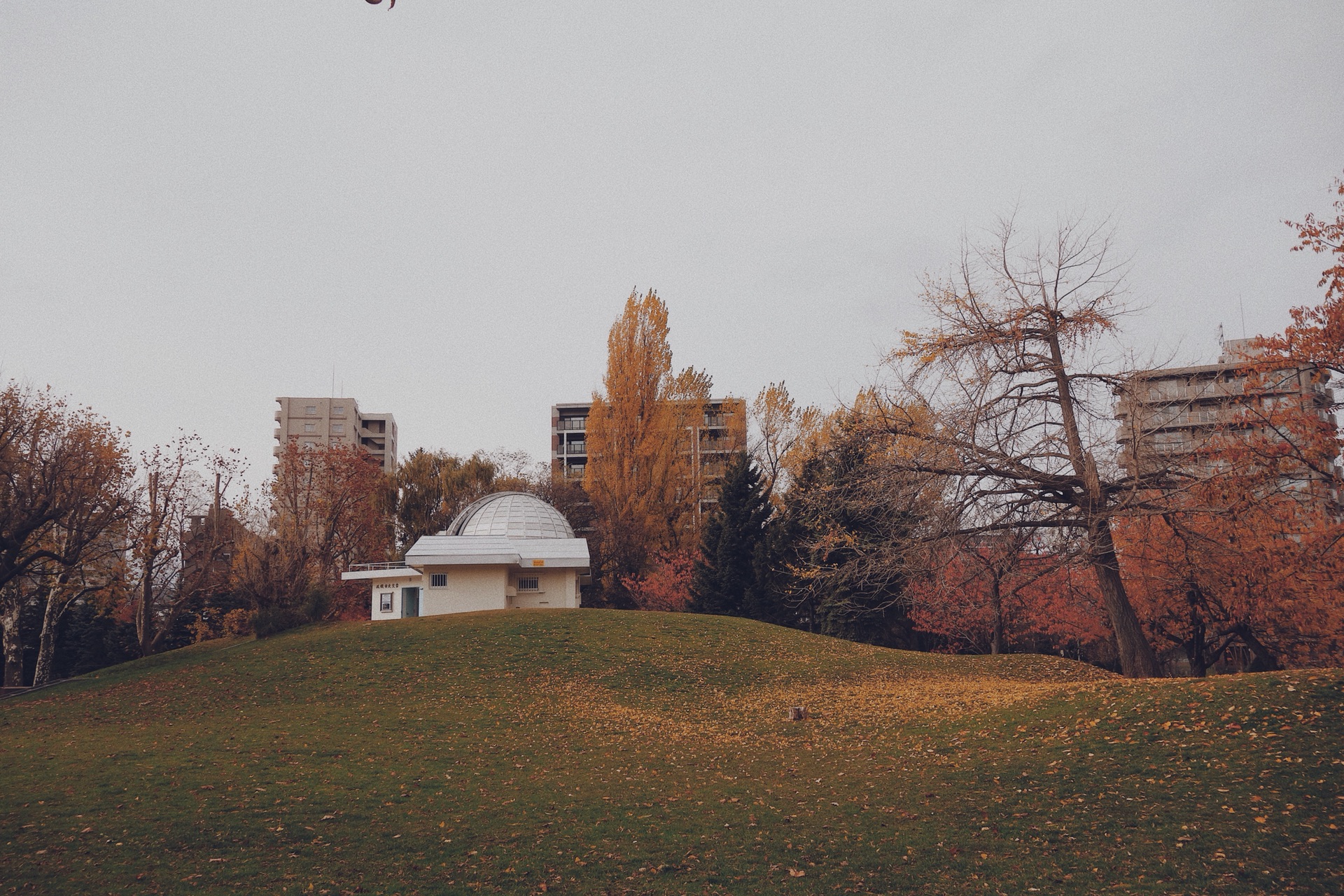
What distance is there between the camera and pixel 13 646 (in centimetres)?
3347

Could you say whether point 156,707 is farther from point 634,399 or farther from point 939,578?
point 634,399

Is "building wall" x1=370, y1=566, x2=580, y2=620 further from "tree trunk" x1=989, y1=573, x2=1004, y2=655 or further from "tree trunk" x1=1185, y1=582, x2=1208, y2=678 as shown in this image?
"tree trunk" x1=1185, y1=582, x2=1208, y2=678

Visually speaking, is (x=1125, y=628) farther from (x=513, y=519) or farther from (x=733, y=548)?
(x=513, y=519)

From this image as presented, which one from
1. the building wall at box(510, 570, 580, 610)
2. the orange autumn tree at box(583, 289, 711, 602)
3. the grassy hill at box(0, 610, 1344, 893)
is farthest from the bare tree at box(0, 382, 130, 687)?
the orange autumn tree at box(583, 289, 711, 602)

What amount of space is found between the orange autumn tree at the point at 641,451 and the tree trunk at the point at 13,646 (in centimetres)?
2721

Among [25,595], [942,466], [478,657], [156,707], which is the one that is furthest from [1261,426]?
[25,595]

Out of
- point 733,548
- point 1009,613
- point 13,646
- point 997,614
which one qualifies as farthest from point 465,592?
point 1009,613

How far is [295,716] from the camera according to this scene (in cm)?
1867

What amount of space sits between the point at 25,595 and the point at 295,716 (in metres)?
22.5

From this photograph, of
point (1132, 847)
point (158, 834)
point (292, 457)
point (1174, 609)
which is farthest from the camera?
point (292, 457)

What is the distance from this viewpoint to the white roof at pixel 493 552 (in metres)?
34.8

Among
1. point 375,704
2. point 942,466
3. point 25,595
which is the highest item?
point 942,466

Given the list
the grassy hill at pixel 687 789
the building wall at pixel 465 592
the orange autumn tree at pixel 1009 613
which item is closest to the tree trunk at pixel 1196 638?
the orange autumn tree at pixel 1009 613

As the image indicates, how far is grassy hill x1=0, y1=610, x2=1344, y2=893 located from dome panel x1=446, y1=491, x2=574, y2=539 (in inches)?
771
